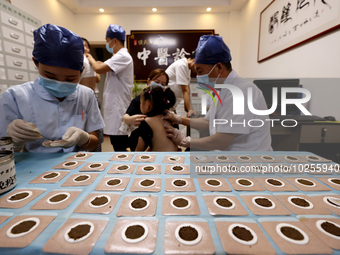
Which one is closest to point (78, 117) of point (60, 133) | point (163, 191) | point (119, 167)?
point (60, 133)

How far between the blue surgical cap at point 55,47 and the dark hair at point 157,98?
631mm

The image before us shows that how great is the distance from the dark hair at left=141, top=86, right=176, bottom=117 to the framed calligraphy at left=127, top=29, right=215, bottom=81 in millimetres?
2502

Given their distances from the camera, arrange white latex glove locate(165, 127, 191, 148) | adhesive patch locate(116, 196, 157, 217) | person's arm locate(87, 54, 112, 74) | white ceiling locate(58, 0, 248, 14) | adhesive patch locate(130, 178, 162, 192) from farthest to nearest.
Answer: white ceiling locate(58, 0, 248, 14) < person's arm locate(87, 54, 112, 74) < white latex glove locate(165, 127, 191, 148) < adhesive patch locate(130, 178, 162, 192) < adhesive patch locate(116, 196, 157, 217)

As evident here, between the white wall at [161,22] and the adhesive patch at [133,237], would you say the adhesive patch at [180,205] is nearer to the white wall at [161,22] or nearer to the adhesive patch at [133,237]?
the adhesive patch at [133,237]

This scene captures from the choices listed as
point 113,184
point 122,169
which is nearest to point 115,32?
point 122,169

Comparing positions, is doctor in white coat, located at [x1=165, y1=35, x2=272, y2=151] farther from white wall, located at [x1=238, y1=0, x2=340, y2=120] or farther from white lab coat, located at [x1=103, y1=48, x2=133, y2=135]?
white lab coat, located at [x1=103, y1=48, x2=133, y2=135]

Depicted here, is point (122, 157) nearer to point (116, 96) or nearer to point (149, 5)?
point (116, 96)

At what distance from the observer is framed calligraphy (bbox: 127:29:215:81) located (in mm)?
3695

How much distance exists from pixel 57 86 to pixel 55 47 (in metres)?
0.19

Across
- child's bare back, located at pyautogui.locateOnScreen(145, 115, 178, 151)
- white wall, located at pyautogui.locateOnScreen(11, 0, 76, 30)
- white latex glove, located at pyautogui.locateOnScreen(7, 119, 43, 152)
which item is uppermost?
white wall, located at pyautogui.locateOnScreen(11, 0, 76, 30)

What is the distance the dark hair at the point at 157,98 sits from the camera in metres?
1.49

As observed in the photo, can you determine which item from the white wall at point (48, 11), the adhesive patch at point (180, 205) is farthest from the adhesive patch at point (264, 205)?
the white wall at point (48, 11)

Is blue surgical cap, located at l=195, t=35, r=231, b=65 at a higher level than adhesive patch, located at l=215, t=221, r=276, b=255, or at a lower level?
higher

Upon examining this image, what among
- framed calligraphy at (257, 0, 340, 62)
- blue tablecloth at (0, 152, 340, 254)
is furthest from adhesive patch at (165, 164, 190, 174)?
framed calligraphy at (257, 0, 340, 62)
